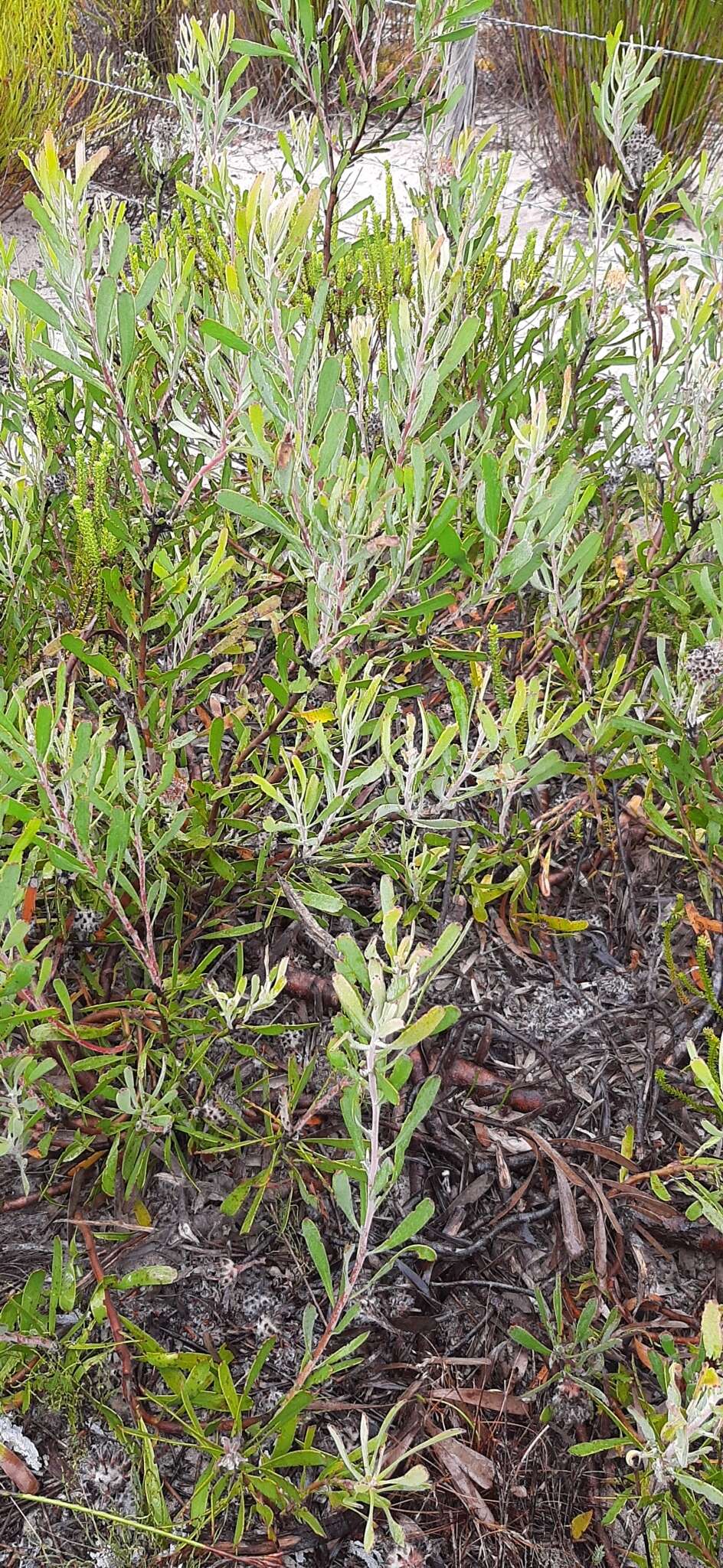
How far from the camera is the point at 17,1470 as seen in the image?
962 mm

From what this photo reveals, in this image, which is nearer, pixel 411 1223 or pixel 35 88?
pixel 411 1223

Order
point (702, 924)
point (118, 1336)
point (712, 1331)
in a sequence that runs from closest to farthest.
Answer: point (712, 1331) → point (118, 1336) → point (702, 924)

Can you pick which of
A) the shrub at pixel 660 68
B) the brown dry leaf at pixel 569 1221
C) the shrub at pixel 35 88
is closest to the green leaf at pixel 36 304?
the brown dry leaf at pixel 569 1221

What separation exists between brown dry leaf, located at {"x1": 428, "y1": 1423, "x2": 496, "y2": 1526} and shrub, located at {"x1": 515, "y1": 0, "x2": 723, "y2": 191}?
4.75 m

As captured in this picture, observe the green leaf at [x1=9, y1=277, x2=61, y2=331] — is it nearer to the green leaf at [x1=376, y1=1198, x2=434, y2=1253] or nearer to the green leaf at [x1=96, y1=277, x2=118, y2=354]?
the green leaf at [x1=96, y1=277, x2=118, y2=354]

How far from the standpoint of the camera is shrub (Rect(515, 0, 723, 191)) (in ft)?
15.0

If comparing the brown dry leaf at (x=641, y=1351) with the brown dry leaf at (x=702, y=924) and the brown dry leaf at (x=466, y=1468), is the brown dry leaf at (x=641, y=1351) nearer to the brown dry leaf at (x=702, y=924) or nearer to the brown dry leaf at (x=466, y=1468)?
the brown dry leaf at (x=466, y=1468)

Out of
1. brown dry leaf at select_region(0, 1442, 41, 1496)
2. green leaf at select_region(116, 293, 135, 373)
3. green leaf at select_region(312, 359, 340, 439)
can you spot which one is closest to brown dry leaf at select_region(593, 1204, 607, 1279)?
brown dry leaf at select_region(0, 1442, 41, 1496)

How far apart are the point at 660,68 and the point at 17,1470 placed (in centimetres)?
537

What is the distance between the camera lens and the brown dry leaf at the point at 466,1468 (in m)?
0.98

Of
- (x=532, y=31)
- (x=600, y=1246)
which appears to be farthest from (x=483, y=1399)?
(x=532, y=31)

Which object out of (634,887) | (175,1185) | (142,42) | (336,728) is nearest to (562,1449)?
(175,1185)

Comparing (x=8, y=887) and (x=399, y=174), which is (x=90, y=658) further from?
(x=399, y=174)

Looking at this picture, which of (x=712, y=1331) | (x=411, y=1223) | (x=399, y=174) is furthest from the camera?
(x=399, y=174)
